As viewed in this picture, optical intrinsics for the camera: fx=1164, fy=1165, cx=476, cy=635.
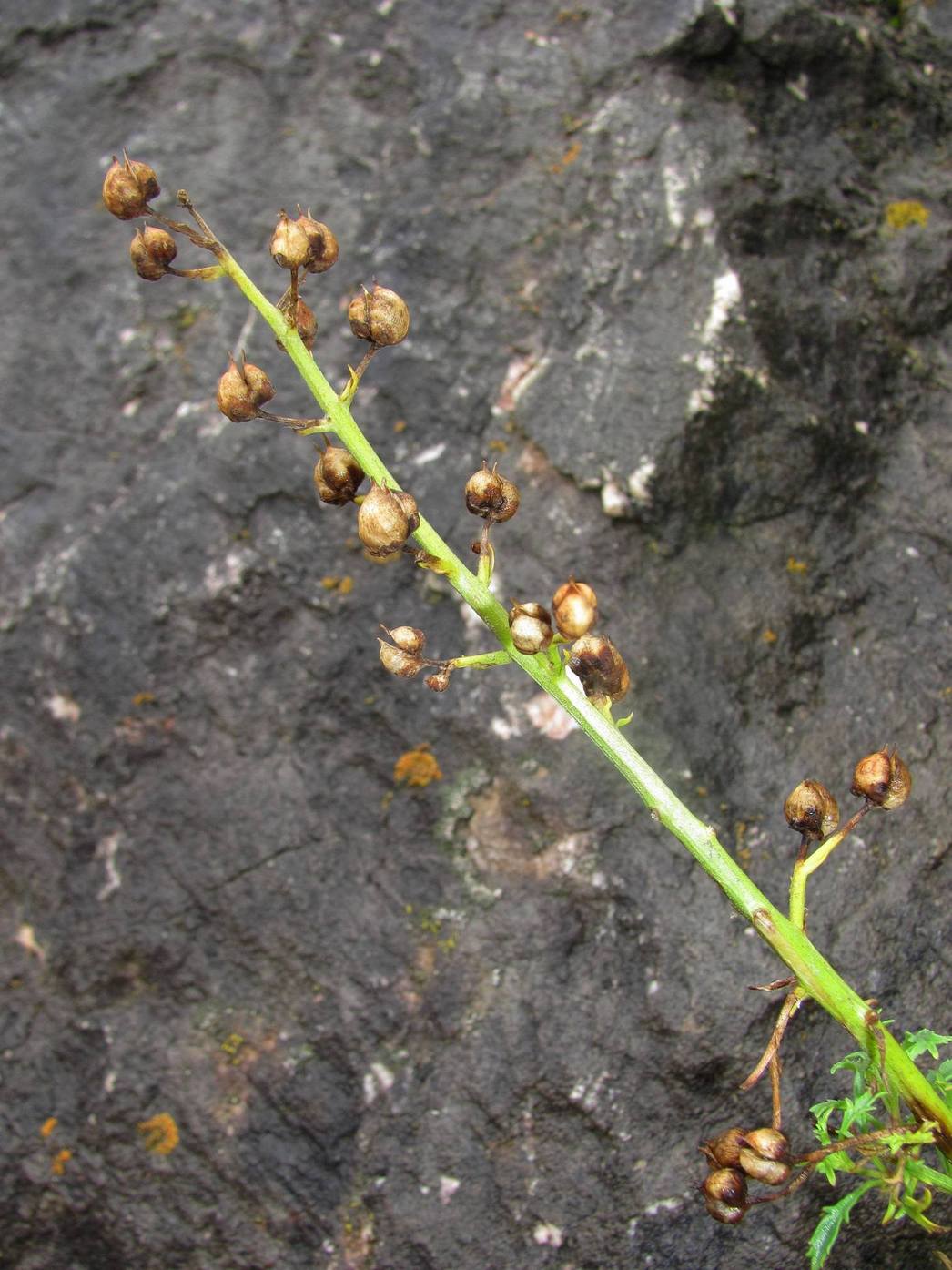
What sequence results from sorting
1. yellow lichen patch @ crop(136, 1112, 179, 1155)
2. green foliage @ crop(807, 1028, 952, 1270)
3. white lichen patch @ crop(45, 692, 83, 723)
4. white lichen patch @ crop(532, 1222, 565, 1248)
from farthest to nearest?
white lichen patch @ crop(45, 692, 83, 723) < yellow lichen patch @ crop(136, 1112, 179, 1155) < white lichen patch @ crop(532, 1222, 565, 1248) < green foliage @ crop(807, 1028, 952, 1270)

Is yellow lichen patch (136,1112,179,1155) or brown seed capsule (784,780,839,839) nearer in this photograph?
brown seed capsule (784,780,839,839)

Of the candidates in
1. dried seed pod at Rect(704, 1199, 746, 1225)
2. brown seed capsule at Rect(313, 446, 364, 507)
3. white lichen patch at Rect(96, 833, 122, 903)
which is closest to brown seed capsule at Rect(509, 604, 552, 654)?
brown seed capsule at Rect(313, 446, 364, 507)

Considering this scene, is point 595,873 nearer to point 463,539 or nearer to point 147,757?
point 463,539

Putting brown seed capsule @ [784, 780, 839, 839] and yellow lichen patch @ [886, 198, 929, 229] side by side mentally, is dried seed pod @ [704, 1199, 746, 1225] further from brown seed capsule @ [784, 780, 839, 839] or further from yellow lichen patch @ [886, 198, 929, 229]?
yellow lichen patch @ [886, 198, 929, 229]

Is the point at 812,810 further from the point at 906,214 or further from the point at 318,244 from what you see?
the point at 906,214

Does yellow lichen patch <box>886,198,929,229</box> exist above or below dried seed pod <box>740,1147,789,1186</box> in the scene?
above

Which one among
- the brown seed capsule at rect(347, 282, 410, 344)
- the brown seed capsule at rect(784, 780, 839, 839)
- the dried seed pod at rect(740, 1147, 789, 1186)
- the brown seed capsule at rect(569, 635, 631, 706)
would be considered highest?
the brown seed capsule at rect(347, 282, 410, 344)

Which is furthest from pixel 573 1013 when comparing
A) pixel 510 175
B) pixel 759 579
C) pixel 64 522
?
pixel 510 175
